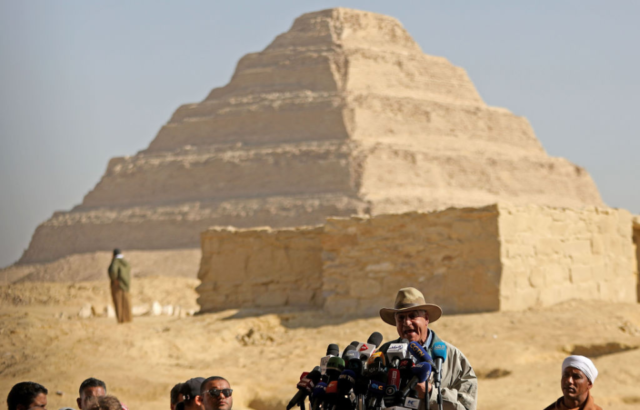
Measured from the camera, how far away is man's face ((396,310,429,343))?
14.1 feet

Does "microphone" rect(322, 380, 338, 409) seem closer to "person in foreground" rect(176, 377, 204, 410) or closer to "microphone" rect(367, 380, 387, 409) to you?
"microphone" rect(367, 380, 387, 409)

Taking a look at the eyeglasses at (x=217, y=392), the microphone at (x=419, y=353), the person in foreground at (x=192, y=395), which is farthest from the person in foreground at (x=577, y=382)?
the person in foreground at (x=192, y=395)

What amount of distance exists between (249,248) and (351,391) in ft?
33.1

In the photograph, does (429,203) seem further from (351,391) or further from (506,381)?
(351,391)

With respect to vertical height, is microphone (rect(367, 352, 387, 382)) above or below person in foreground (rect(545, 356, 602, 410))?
above

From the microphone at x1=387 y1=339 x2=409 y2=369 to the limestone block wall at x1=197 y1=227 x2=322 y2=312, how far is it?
9851mm

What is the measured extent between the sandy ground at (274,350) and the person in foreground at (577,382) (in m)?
3.13

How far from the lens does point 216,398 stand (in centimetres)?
436

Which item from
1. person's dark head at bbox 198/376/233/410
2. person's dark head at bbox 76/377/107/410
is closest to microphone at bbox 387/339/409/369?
person's dark head at bbox 198/376/233/410

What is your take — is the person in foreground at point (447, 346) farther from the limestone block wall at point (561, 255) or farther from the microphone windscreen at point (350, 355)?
the limestone block wall at point (561, 255)

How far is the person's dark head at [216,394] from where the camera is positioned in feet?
14.3

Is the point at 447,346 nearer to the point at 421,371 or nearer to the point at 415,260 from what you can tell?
the point at 421,371

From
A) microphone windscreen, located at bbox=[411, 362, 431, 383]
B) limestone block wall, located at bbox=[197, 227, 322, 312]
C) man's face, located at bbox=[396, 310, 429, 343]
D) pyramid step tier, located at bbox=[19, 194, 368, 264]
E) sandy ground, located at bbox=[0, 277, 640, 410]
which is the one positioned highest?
pyramid step tier, located at bbox=[19, 194, 368, 264]

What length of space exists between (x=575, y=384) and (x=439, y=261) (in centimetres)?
777
